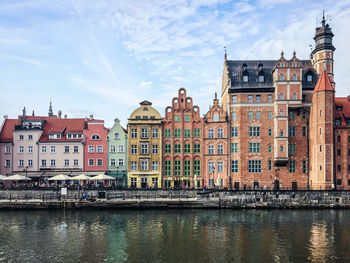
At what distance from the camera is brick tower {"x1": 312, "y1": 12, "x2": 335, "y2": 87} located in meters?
65.1

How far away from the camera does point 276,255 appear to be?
90.2ft

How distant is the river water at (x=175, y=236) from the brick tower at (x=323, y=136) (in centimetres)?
948

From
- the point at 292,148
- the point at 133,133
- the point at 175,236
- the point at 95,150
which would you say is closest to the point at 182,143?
the point at 133,133

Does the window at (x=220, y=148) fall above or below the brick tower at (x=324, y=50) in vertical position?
below

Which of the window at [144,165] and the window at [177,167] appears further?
the window at [144,165]

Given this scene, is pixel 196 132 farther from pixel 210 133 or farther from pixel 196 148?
pixel 196 148

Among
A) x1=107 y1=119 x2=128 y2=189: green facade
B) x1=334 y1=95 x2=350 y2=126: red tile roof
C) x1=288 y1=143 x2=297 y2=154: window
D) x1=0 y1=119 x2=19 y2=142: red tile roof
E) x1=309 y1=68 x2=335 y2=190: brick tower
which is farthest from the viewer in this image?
x1=0 y1=119 x2=19 y2=142: red tile roof

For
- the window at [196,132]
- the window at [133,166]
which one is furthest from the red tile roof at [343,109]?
the window at [133,166]

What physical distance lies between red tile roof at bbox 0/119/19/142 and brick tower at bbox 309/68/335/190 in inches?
2493

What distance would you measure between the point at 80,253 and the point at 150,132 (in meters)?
38.2

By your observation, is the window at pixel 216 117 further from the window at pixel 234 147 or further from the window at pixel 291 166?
the window at pixel 291 166

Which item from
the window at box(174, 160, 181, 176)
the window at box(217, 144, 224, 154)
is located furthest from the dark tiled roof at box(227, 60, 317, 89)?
the window at box(174, 160, 181, 176)

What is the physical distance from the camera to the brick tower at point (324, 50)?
6506 cm

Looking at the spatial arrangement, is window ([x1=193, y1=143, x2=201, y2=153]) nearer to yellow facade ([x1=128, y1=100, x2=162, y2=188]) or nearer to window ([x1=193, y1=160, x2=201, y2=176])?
window ([x1=193, y1=160, x2=201, y2=176])
